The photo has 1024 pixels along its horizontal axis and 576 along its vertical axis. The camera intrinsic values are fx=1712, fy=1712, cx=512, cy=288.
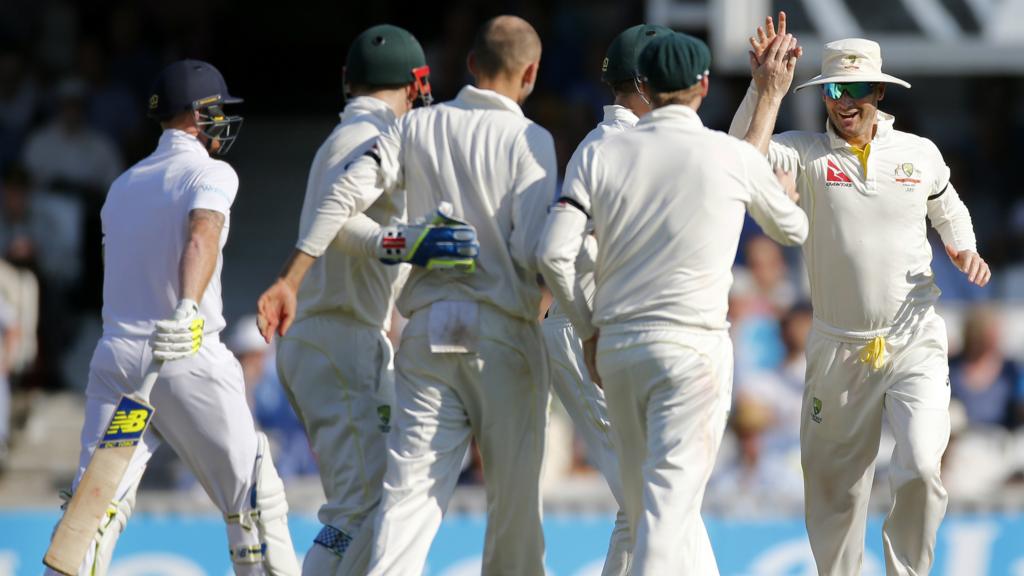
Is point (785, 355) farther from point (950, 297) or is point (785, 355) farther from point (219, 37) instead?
point (219, 37)

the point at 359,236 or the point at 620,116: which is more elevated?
the point at 620,116

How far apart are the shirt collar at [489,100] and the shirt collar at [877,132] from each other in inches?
52.4

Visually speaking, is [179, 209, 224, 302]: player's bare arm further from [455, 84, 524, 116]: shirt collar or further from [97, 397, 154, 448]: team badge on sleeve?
[455, 84, 524, 116]: shirt collar

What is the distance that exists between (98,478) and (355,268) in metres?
1.30

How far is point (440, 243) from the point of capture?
20.0 feet

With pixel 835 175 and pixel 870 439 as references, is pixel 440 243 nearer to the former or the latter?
pixel 835 175

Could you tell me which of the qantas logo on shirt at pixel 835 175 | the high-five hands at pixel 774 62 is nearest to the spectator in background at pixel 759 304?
the qantas logo on shirt at pixel 835 175

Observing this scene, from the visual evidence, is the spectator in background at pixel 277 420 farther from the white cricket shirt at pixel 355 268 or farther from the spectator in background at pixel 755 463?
the white cricket shirt at pixel 355 268

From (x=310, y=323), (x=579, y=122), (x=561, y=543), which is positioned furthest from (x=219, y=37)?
(x=310, y=323)

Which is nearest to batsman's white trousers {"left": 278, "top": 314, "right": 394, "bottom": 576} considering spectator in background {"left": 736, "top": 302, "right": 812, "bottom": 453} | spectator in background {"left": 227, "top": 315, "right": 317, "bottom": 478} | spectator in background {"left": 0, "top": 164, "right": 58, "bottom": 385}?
spectator in background {"left": 227, "top": 315, "right": 317, "bottom": 478}

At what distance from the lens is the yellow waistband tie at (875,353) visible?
22.0ft

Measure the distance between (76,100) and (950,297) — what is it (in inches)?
269

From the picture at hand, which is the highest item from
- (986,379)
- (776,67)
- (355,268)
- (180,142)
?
(776,67)

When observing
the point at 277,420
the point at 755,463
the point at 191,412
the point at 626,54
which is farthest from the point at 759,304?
the point at 191,412
